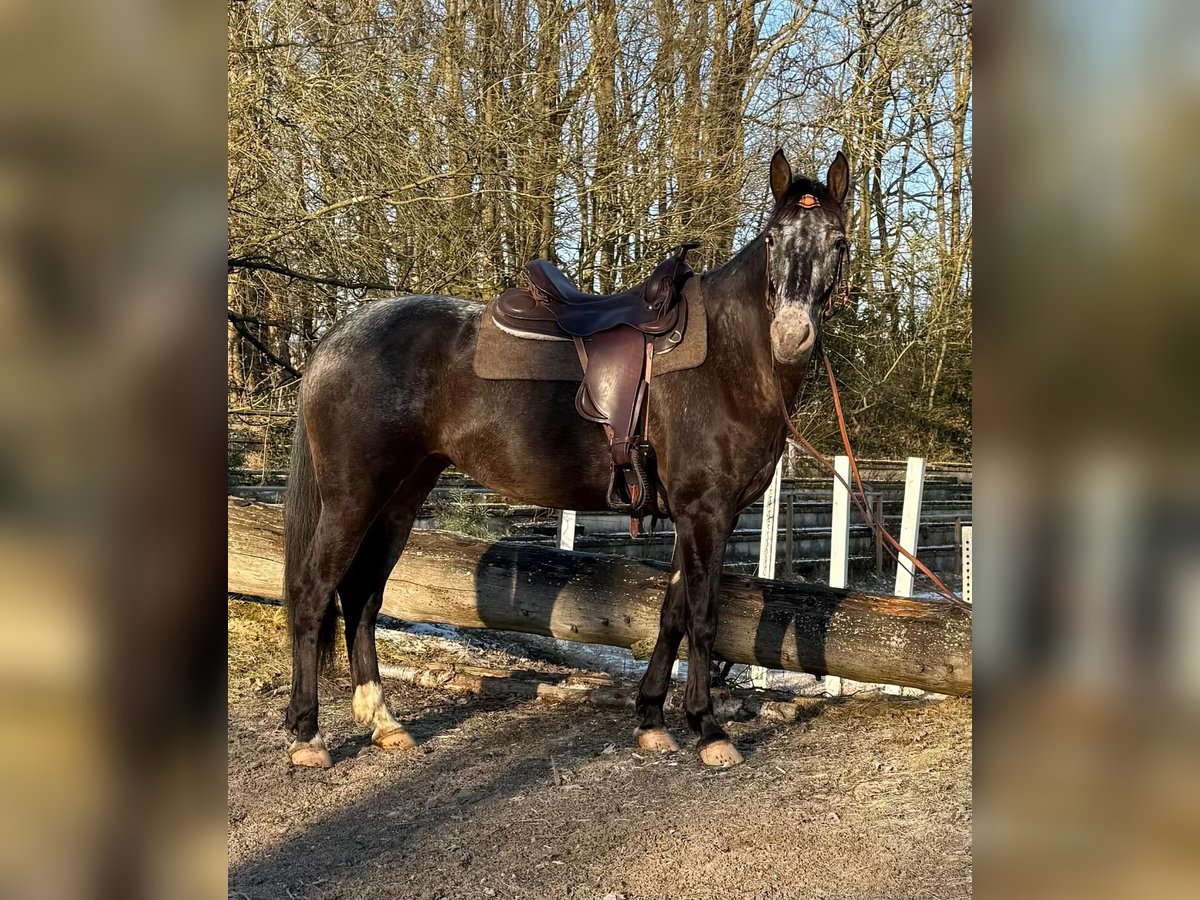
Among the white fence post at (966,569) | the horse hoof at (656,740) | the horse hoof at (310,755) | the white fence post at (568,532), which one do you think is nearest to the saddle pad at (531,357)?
the horse hoof at (656,740)

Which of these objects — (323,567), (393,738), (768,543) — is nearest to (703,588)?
(393,738)

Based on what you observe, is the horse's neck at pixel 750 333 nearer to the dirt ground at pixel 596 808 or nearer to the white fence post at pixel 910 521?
the dirt ground at pixel 596 808

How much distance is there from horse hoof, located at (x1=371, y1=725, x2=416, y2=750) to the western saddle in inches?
52.2

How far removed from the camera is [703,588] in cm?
393

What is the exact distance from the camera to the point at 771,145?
31.7 ft

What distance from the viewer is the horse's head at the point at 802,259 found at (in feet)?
11.2

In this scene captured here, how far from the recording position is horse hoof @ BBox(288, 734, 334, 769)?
3.85 meters

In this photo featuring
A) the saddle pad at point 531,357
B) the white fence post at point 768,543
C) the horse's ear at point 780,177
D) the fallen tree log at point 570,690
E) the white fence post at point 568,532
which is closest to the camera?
the horse's ear at point 780,177

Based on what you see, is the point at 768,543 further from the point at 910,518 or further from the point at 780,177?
the point at 780,177

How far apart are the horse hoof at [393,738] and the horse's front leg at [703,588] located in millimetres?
1208

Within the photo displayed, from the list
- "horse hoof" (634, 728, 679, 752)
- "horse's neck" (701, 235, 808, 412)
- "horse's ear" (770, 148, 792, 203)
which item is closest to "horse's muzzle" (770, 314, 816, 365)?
"horse's neck" (701, 235, 808, 412)
